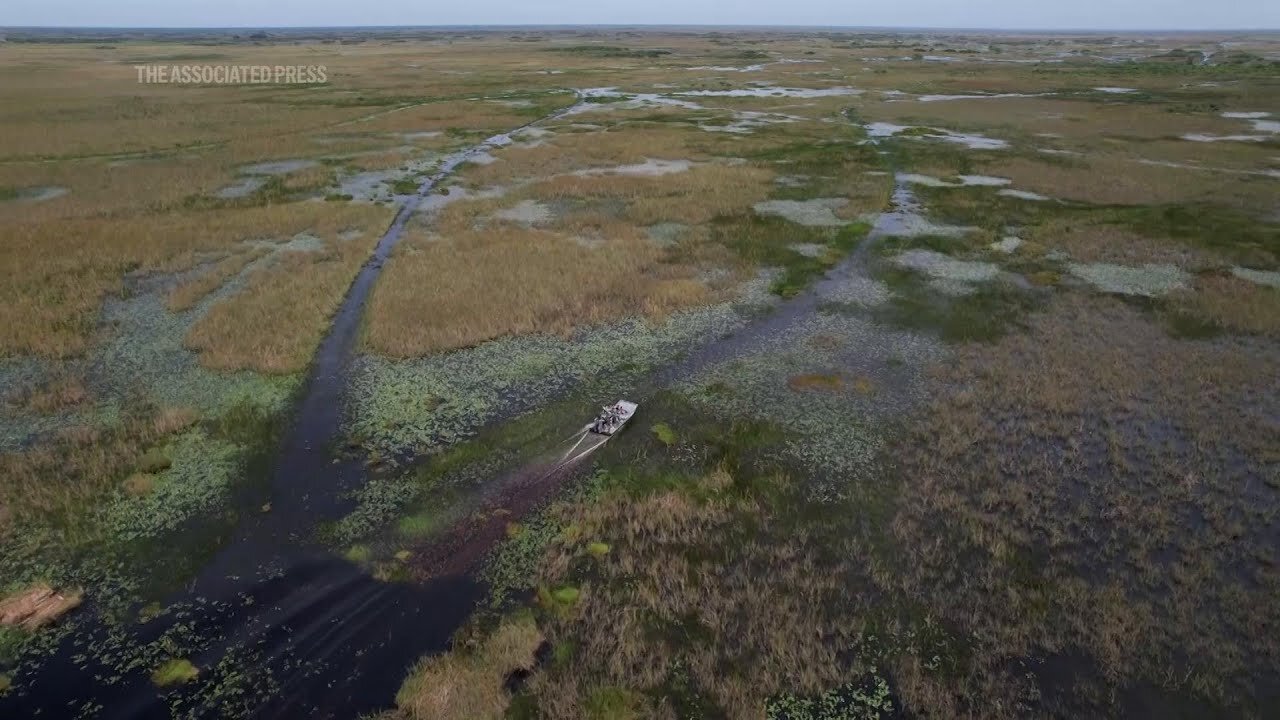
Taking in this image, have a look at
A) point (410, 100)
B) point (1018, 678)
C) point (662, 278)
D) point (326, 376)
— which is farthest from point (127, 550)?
point (410, 100)

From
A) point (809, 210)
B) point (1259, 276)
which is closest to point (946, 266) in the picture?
point (809, 210)

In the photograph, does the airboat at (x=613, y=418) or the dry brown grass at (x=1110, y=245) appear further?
the dry brown grass at (x=1110, y=245)

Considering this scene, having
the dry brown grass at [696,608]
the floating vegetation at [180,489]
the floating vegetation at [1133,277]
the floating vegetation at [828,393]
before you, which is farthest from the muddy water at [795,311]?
the floating vegetation at [180,489]

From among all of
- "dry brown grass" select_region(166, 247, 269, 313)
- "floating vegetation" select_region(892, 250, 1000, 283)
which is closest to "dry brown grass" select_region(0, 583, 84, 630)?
"dry brown grass" select_region(166, 247, 269, 313)

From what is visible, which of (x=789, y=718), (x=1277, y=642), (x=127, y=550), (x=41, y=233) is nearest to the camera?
(x=789, y=718)

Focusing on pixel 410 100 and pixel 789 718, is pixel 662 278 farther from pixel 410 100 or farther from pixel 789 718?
pixel 410 100

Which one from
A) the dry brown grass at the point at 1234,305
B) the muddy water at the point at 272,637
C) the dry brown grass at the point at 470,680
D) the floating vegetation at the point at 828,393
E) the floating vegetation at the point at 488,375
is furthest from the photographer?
the dry brown grass at the point at 1234,305

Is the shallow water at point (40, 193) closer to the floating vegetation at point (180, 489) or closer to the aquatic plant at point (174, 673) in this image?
the floating vegetation at point (180, 489)
